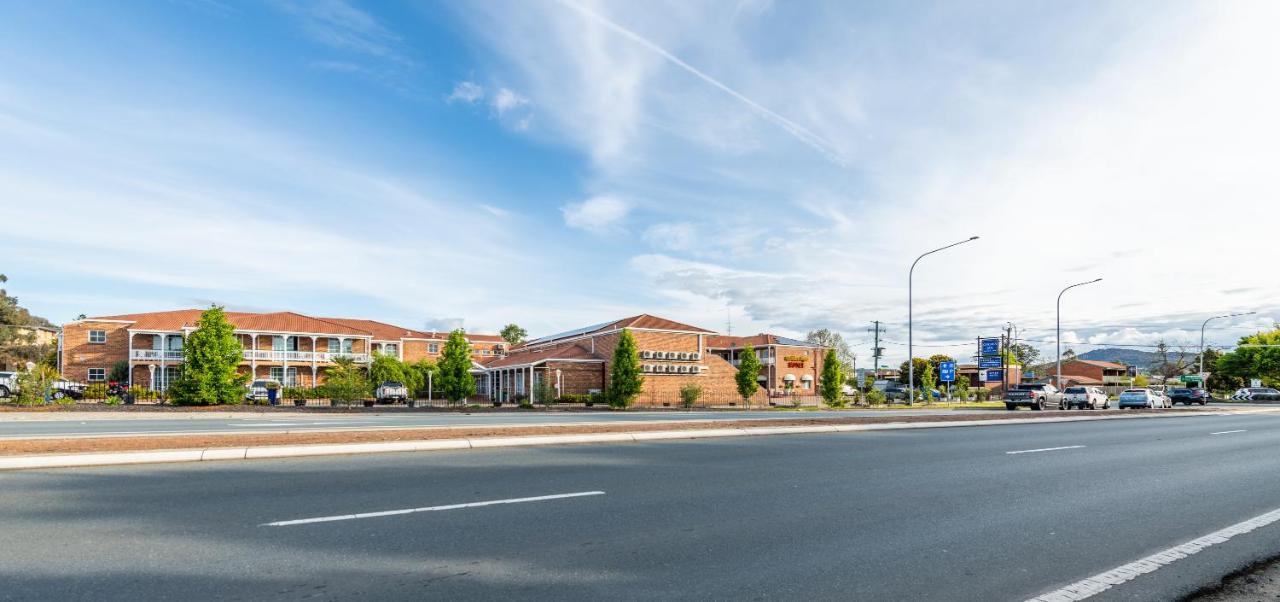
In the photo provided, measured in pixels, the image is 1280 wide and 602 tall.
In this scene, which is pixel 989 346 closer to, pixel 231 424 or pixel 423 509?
pixel 231 424

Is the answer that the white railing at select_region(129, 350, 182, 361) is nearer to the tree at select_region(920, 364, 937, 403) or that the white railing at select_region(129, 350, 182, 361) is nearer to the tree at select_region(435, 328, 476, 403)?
the tree at select_region(435, 328, 476, 403)

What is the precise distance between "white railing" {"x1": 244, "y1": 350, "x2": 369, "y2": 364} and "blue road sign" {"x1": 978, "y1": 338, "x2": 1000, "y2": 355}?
188ft

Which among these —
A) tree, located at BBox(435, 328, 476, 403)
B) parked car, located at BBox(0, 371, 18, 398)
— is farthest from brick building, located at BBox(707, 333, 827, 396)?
parked car, located at BBox(0, 371, 18, 398)

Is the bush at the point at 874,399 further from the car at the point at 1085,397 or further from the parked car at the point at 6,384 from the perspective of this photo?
the parked car at the point at 6,384

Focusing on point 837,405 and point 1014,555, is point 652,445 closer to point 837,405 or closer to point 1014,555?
point 1014,555

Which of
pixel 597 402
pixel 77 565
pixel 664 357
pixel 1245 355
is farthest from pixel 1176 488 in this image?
pixel 1245 355

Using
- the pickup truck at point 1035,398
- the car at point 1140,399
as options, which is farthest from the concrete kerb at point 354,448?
the car at point 1140,399

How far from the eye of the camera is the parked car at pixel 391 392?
150ft

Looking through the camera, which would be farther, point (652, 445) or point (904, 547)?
point (652, 445)

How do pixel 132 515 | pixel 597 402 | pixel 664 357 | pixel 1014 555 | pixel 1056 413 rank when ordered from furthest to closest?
pixel 664 357
pixel 597 402
pixel 1056 413
pixel 132 515
pixel 1014 555

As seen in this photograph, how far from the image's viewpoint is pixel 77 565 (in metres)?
5.20

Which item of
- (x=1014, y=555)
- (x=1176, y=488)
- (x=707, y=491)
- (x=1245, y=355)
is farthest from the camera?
(x=1245, y=355)

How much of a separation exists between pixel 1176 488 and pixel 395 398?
1753 inches

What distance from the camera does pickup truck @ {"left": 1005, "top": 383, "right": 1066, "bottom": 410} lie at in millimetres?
37625
